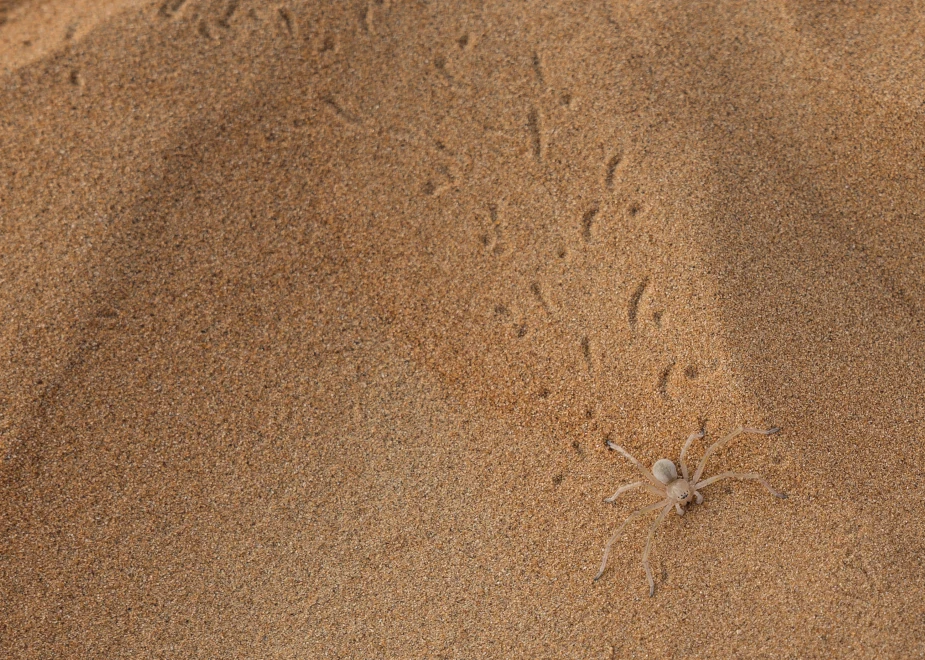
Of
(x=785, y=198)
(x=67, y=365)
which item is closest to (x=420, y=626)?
(x=67, y=365)

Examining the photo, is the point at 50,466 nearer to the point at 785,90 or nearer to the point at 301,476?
the point at 301,476

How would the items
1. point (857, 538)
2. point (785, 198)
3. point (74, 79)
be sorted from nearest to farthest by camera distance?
point (857, 538) → point (785, 198) → point (74, 79)

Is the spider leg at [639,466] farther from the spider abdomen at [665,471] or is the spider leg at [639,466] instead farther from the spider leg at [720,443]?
the spider leg at [720,443]

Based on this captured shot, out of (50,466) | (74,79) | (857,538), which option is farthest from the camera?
(74,79)

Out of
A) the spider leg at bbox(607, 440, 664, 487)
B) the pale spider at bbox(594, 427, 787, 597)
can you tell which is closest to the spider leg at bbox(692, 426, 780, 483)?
the pale spider at bbox(594, 427, 787, 597)

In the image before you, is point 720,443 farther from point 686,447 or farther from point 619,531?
point 619,531

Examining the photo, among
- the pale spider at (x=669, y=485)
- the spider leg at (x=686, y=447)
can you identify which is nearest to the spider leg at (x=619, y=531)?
the pale spider at (x=669, y=485)

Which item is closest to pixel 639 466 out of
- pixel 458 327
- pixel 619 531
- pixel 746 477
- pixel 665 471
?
pixel 665 471
